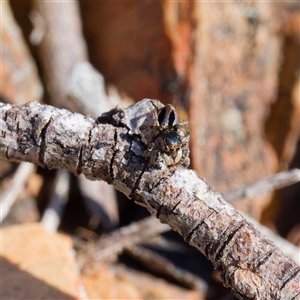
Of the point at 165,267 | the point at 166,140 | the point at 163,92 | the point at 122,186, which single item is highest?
the point at 163,92

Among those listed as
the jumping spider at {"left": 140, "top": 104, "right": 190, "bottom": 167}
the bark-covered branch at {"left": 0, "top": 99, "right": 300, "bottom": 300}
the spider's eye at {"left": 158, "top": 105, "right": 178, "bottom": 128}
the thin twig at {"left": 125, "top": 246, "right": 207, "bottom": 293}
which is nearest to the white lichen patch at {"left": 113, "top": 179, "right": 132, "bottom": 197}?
the bark-covered branch at {"left": 0, "top": 99, "right": 300, "bottom": 300}

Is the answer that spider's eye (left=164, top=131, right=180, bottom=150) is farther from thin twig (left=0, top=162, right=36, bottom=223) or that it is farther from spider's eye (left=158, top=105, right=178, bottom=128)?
thin twig (left=0, top=162, right=36, bottom=223)

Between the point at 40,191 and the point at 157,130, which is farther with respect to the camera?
the point at 40,191

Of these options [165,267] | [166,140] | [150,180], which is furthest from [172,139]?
[165,267]

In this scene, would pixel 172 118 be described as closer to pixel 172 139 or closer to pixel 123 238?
pixel 172 139

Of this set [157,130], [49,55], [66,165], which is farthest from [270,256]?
[49,55]

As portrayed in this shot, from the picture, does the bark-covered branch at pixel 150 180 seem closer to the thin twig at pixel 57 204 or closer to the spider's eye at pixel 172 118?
the spider's eye at pixel 172 118

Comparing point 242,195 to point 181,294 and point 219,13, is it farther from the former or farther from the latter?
point 219,13
